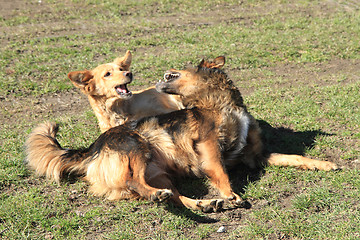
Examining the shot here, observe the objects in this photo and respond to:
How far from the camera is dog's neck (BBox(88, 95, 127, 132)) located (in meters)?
6.18

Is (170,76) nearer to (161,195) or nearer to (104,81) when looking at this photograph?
(104,81)

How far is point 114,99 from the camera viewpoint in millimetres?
6184

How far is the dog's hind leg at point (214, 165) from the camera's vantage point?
4.42 meters

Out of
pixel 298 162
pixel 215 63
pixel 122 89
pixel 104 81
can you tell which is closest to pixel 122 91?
pixel 122 89

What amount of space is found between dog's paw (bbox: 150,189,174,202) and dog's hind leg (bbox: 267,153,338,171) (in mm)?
1750

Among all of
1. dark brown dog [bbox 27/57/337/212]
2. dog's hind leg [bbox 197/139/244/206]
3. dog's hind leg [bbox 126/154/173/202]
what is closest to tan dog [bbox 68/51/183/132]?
dark brown dog [bbox 27/57/337/212]

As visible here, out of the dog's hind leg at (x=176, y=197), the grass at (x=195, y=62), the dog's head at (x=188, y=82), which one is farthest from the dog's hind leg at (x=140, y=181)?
the dog's head at (x=188, y=82)

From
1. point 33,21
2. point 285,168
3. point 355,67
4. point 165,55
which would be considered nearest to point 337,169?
point 285,168

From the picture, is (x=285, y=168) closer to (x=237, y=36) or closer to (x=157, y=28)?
(x=237, y=36)

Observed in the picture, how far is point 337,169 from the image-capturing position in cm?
489

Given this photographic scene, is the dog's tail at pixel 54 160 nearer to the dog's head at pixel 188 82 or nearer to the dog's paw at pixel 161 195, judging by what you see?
the dog's paw at pixel 161 195

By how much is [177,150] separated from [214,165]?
1.57 ft

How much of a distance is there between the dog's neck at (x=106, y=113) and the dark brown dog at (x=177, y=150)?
3.70 feet

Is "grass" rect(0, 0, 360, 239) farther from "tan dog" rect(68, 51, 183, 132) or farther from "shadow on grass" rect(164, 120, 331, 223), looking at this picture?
"tan dog" rect(68, 51, 183, 132)
